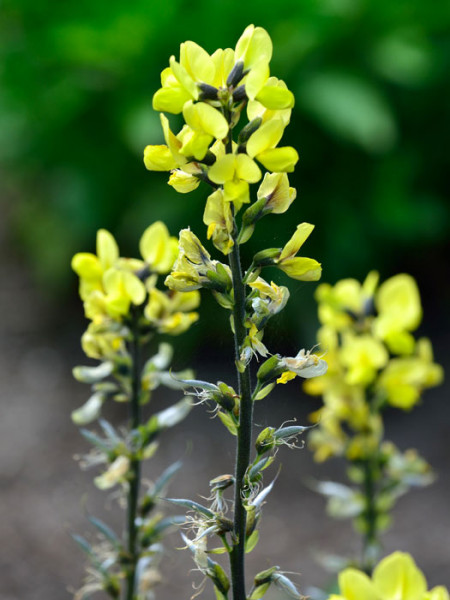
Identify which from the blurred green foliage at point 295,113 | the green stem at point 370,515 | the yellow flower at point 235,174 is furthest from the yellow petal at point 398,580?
the blurred green foliage at point 295,113

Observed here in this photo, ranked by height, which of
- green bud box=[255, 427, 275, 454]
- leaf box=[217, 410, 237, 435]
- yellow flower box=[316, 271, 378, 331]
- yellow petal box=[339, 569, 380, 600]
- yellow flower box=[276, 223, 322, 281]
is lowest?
yellow petal box=[339, 569, 380, 600]

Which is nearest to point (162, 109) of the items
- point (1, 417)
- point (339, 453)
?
point (339, 453)

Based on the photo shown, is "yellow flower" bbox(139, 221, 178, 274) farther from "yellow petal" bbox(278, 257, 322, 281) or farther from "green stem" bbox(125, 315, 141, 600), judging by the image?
"yellow petal" bbox(278, 257, 322, 281)

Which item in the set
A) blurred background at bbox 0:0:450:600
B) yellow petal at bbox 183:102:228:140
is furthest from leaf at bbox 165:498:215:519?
blurred background at bbox 0:0:450:600

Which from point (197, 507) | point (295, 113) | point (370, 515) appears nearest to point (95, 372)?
point (197, 507)

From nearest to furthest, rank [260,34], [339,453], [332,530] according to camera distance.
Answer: [260,34], [339,453], [332,530]

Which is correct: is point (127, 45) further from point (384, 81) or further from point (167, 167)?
point (167, 167)

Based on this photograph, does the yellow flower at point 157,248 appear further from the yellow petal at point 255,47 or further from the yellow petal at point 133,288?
the yellow petal at point 255,47
